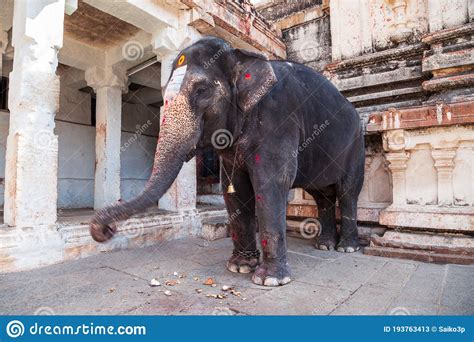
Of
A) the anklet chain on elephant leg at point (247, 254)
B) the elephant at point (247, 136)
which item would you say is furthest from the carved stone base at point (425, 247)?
the anklet chain on elephant leg at point (247, 254)

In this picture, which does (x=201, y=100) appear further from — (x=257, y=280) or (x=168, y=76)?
(x=168, y=76)

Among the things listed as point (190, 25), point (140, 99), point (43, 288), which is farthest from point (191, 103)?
point (140, 99)

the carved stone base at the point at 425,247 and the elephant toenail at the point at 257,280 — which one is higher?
the carved stone base at the point at 425,247

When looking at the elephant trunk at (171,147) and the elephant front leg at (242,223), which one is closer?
the elephant trunk at (171,147)

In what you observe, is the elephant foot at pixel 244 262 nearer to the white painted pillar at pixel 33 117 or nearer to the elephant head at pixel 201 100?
the elephant head at pixel 201 100

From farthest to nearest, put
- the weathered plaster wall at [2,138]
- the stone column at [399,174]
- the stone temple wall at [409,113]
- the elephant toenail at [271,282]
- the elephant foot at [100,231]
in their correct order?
the weathered plaster wall at [2,138] < the stone column at [399,174] < the stone temple wall at [409,113] < the elephant toenail at [271,282] < the elephant foot at [100,231]

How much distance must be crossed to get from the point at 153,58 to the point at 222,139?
465 cm

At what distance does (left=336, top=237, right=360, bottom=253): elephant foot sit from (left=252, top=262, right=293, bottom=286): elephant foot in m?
1.51

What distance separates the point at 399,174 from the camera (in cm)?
400

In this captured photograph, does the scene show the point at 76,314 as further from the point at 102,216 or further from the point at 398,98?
the point at 398,98

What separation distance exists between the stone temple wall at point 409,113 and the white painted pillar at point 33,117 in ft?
11.3

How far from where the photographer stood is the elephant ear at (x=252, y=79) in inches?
108

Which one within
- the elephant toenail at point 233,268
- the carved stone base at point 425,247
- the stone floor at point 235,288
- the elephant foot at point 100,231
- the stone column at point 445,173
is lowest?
the stone floor at point 235,288

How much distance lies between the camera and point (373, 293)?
251 cm
